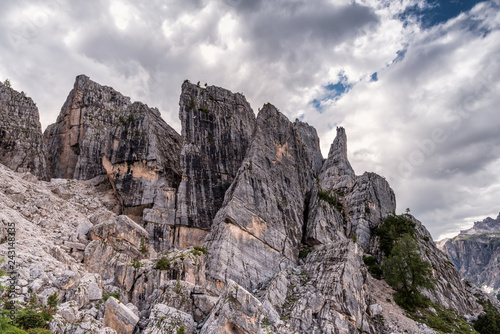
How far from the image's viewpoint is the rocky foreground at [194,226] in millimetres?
30156

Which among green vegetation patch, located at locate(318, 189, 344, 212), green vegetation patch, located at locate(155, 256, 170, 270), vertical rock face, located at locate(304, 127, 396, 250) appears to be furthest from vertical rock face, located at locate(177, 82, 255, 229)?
vertical rock face, located at locate(304, 127, 396, 250)

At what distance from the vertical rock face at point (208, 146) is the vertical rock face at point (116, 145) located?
20.1ft

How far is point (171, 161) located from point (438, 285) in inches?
2466

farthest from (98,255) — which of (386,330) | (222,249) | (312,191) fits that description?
(312,191)

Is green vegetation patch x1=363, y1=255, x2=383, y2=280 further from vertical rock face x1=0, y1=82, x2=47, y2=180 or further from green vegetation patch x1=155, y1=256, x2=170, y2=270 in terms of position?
vertical rock face x1=0, y1=82, x2=47, y2=180

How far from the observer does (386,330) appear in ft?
136

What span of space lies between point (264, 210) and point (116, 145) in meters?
37.3

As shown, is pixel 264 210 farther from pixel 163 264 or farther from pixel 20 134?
pixel 20 134

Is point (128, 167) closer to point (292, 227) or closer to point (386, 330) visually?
point (292, 227)

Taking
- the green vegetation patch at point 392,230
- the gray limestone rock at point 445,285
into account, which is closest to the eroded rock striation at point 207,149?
the green vegetation patch at point 392,230

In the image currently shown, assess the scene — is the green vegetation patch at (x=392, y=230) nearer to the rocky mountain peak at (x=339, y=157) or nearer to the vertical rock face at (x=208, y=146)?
the rocky mountain peak at (x=339, y=157)

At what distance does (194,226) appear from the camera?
62156 millimetres

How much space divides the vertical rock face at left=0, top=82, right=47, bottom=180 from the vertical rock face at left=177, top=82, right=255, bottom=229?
103ft

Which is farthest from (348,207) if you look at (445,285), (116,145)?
(116,145)
